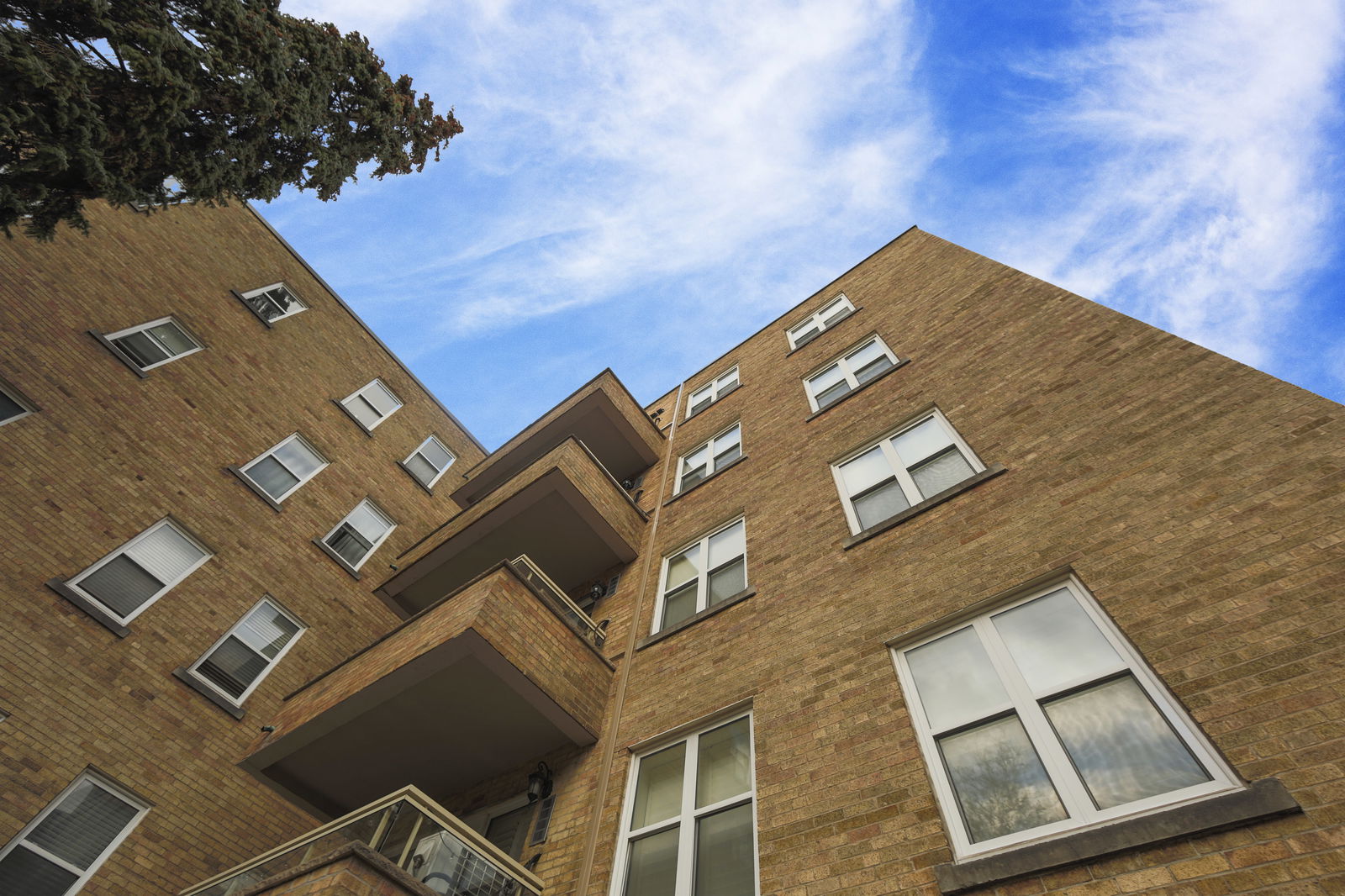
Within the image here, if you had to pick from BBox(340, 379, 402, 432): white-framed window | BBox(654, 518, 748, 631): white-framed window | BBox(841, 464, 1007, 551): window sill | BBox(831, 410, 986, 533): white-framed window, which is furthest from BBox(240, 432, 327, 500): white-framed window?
BBox(841, 464, 1007, 551): window sill

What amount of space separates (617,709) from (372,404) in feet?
38.5

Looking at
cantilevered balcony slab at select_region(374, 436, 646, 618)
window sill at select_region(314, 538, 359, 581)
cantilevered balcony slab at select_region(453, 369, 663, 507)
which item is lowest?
cantilevered balcony slab at select_region(374, 436, 646, 618)

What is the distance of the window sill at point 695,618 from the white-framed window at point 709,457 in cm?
395

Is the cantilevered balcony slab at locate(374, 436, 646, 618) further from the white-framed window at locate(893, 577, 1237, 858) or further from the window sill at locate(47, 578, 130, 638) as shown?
the white-framed window at locate(893, 577, 1237, 858)

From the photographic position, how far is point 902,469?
8.38 meters

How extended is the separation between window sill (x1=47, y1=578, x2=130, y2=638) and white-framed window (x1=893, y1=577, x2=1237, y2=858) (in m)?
10.1

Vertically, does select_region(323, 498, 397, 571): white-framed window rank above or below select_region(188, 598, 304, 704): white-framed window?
above

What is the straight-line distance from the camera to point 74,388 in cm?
1020

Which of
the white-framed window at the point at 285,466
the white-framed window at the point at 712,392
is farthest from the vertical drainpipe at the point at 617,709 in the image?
the white-framed window at the point at 285,466

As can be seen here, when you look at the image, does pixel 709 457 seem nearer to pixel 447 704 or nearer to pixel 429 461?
pixel 447 704

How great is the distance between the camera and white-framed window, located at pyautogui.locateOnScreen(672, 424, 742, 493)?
12602 millimetres

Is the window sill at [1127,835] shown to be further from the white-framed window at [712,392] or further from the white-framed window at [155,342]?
the white-framed window at [155,342]

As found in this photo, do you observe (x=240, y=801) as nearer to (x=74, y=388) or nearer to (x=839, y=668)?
(x=74, y=388)

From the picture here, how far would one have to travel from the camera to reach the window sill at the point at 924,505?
277 inches
